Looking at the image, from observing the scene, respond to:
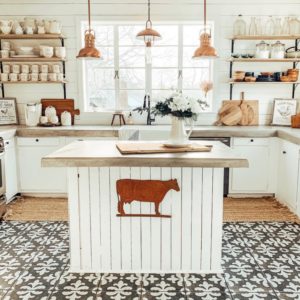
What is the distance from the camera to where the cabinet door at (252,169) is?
4.79 meters

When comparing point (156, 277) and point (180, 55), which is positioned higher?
point (180, 55)

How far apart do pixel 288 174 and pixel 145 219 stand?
231 centimetres

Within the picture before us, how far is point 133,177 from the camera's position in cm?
279

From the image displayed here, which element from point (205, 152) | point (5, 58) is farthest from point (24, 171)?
point (205, 152)

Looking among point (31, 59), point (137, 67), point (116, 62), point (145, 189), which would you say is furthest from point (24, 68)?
point (145, 189)

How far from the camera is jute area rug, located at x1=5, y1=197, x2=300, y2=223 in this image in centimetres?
419

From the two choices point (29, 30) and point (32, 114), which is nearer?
point (29, 30)

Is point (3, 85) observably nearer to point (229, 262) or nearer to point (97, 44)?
point (97, 44)

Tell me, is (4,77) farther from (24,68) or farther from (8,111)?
(8,111)

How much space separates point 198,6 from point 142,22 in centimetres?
79

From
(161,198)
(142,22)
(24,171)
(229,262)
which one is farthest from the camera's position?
(142,22)

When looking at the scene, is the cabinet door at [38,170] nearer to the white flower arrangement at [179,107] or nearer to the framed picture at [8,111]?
the framed picture at [8,111]

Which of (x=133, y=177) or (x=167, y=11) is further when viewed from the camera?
(x=167, y=11)

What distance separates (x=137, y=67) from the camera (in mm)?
5363
